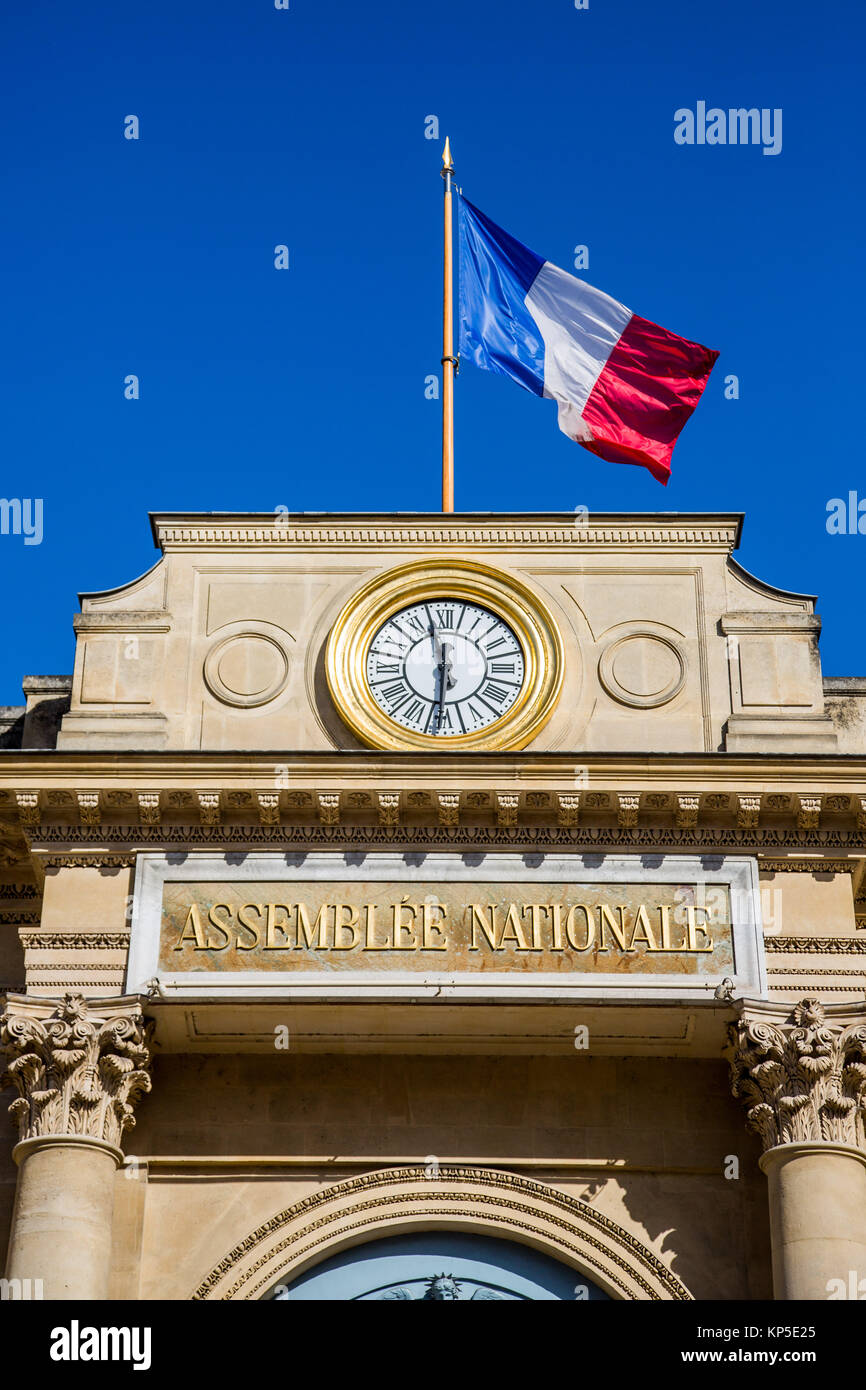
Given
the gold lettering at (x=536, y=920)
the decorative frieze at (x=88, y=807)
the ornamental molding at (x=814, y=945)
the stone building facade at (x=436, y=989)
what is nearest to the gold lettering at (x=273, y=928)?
the stone building facade at (x=436, y=989)

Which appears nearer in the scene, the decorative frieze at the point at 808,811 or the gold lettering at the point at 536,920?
the gold lettering at the point at 536,920

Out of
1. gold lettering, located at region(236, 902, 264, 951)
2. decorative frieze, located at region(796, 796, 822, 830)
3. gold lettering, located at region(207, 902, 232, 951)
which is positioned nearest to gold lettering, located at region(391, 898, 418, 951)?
gold lettering, located at region(236, 902, 264, 951)

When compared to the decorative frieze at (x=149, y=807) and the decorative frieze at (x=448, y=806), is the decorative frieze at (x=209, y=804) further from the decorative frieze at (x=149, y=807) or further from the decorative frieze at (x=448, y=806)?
the decorative frieze at (x=448, y=806)

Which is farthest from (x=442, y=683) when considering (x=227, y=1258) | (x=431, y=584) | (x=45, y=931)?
(x=227, y=1258)

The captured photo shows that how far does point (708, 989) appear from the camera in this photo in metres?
22.6

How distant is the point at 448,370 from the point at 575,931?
27.7 feet

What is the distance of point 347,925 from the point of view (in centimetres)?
2306

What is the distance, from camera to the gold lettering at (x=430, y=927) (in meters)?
23.0

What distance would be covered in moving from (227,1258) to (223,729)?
5.67 metres

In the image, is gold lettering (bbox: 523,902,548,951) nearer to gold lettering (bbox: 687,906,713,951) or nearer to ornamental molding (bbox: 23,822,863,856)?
ornamental molding (bbox: 23,822,863,856)

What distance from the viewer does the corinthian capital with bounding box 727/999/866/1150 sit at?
21922 mm

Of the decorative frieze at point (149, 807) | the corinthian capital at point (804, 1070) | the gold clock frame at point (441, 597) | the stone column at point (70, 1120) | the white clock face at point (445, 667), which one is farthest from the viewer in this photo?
the white clock face at point (445, 667)

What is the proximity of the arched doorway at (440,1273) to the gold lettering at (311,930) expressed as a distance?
3.14 m

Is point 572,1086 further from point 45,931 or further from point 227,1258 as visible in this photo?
point 45,931
